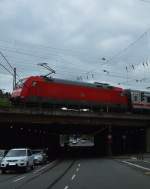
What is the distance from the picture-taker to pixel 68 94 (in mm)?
60656

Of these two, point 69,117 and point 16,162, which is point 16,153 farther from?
point 69,117

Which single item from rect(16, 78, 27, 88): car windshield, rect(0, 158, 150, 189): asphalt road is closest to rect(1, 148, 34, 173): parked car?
rect(0, 158, 150, 189): asphalt road

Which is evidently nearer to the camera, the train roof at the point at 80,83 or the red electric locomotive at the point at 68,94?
the red electric locomotive at the point at 68,94

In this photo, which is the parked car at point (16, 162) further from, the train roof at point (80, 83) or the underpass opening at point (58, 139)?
the underpass opening at point (58, 139)

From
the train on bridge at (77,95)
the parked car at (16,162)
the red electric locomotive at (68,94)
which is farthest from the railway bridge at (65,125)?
the parked car at (16,162)

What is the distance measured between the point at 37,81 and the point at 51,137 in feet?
106

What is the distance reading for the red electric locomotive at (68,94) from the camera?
56375 millimetres

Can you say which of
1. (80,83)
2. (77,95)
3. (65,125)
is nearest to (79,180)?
(77,95)

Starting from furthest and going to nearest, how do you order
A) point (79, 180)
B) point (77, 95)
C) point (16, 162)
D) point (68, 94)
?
point (77, 95)
point (68, 94)
point (16, 162)
point (79, 180)

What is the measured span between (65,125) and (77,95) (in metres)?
11.5

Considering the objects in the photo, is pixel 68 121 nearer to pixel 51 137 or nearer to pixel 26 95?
pixel 26 95

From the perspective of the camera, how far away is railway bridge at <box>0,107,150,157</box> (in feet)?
196

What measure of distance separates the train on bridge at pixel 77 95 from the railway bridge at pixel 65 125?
3.27 feet

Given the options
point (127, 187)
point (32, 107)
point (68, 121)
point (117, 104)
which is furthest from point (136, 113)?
point (127, 187)
